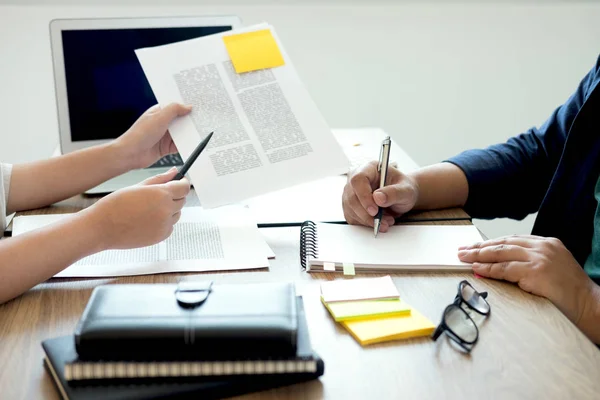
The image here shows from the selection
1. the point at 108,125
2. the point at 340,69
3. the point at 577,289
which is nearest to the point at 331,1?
the point at 340,69

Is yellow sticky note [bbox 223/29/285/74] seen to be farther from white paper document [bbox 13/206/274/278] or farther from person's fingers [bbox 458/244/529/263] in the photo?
person's fingers [bbox 458/244/529/263]

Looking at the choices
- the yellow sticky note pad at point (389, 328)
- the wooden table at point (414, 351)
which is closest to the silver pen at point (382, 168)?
the wooden table at point (414, 351)

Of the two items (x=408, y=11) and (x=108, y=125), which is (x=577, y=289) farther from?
(x=408, y=11)

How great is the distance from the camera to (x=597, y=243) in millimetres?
1157

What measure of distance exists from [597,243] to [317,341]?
2.06 ft

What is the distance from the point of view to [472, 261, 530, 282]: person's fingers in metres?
0.94

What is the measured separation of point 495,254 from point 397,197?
214 millimetres

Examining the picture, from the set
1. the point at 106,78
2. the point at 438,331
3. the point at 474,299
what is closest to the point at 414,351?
the point at 438,331

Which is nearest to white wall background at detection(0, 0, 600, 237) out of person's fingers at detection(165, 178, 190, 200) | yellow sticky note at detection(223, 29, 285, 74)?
yellow sticky note at detection(223, 29, 285, 74)

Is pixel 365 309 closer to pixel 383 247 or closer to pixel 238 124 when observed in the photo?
pixel 383 247

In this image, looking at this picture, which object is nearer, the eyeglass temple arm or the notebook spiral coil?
the notebook spiral coil

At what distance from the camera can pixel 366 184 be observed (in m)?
1.13

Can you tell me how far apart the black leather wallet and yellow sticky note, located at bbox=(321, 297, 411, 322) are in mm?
131

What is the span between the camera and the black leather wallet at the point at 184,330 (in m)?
0.67
